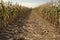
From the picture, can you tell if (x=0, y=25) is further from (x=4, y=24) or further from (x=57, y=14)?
(x=57, y=14)

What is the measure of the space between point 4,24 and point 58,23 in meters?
3.89

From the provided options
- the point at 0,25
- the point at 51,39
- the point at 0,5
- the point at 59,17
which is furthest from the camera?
the point at 59,17

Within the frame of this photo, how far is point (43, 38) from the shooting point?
7.18 m

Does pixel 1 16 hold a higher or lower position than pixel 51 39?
higher

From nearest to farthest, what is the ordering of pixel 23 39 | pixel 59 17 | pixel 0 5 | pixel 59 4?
1. pixel 23 39
2. pixel 0 5
3. pixel 59 4
4. pixel 59 17

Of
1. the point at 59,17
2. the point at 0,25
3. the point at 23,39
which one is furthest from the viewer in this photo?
the point at 59,17

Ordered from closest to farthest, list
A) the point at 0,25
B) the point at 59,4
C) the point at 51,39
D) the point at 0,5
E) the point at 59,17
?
the point at 51,39, the point at 0,25, the point at 0,5, the point at 59,4, the point at 59,17

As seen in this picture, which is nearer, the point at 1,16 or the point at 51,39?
the point at 51,39

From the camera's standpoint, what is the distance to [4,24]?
967 cm

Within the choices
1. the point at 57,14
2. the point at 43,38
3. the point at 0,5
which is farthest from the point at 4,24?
the point at 57,14

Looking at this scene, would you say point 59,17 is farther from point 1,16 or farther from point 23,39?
point 23,39

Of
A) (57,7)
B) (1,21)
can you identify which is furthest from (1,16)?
(57,7)

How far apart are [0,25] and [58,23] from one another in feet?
14.0

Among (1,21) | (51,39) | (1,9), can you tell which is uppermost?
(1,9)
